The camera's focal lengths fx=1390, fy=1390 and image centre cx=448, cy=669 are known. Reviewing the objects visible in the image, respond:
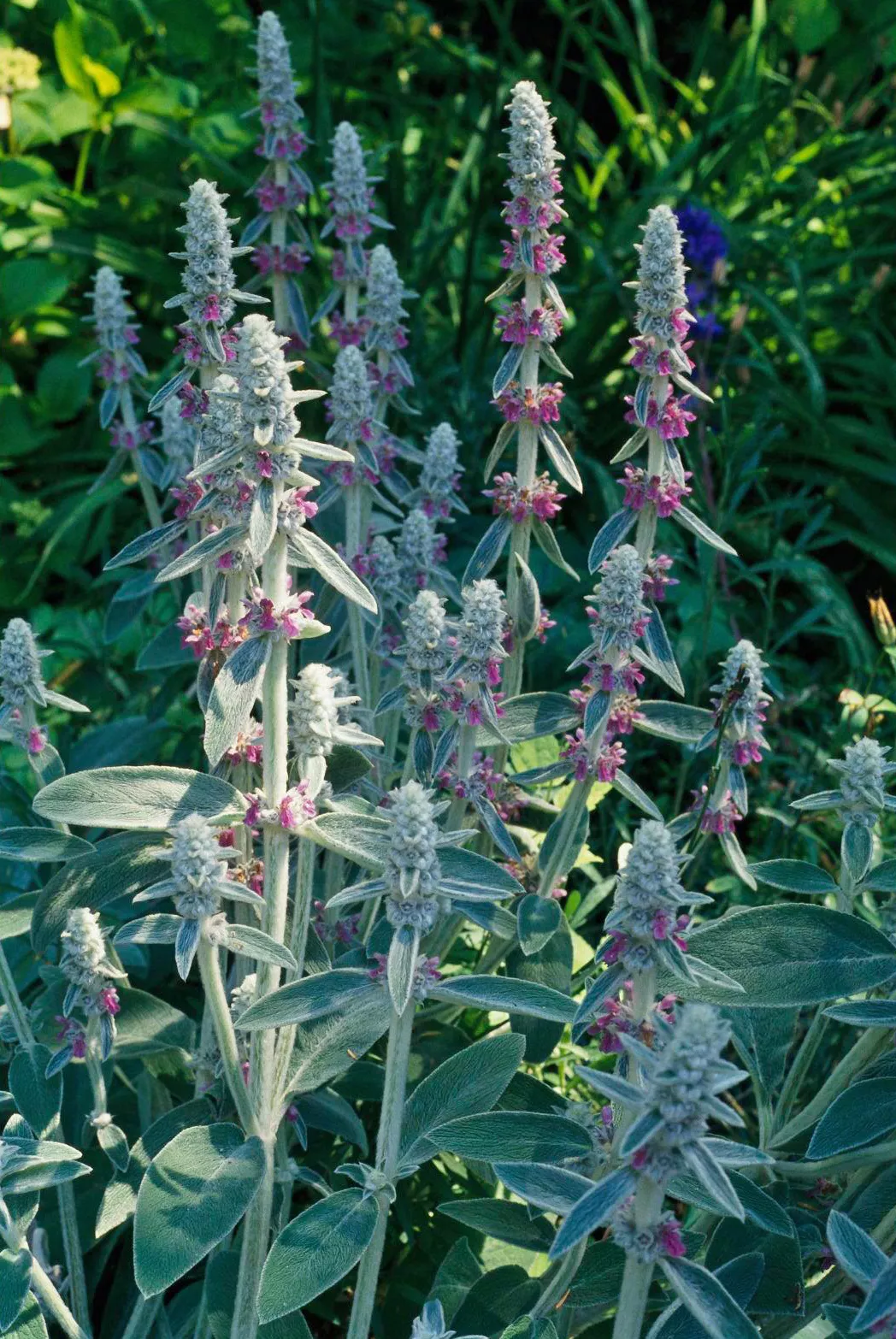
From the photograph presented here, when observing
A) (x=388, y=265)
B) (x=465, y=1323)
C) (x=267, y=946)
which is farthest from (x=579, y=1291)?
(x=388, y=265)

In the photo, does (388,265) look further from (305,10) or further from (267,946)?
(305,10)

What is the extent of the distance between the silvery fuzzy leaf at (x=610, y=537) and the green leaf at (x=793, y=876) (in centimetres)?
43

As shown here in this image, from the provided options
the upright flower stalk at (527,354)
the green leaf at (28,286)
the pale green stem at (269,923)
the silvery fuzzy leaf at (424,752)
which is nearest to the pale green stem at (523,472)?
the upright flower stalk at (527,354)

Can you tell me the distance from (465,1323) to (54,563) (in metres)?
2.60

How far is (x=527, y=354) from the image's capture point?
1.89 m

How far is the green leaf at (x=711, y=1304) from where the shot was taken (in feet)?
4.05

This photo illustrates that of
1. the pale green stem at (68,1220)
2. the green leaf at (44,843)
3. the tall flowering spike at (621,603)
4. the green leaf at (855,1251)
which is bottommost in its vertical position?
the pale green stem at (68,1220)

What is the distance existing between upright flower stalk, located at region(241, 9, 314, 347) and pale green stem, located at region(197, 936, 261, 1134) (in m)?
1.25

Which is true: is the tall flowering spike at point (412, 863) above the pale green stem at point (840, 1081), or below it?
above

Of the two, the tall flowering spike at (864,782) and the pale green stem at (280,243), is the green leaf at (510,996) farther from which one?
the pale green stem at (280,243)

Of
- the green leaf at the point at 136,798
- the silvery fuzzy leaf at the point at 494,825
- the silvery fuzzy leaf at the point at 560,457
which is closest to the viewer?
the green leaf at the point at 136,798

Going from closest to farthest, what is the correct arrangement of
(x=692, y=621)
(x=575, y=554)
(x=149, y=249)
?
(x=692, y=621) → (x=575, y=554) → (x=149, y=249)

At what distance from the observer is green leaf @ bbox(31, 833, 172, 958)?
1.67 m

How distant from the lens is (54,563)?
3744 millimetres
